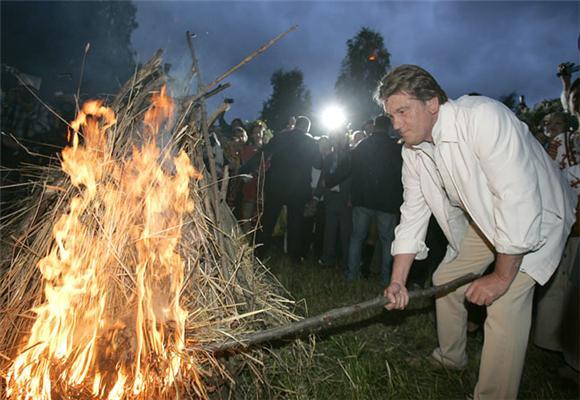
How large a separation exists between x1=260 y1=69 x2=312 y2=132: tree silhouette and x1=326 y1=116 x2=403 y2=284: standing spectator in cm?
3774

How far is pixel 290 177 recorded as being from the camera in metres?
6.25

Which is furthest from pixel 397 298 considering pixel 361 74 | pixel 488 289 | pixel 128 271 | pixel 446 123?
pixel 361 74

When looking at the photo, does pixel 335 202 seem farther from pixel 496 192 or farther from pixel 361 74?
pixel 361 74

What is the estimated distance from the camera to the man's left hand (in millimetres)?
2488

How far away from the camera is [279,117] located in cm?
4338

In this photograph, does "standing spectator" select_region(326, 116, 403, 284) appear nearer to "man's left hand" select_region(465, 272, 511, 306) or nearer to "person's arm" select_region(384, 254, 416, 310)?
"person's arm" select_region(384, 254, 416, 310)

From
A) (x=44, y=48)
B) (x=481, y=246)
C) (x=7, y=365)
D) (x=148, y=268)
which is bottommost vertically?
(x=7, y=365)

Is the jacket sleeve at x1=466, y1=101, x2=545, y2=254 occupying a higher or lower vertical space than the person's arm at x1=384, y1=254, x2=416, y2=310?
higher

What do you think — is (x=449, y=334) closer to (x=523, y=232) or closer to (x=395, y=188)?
(x=523, y=232)

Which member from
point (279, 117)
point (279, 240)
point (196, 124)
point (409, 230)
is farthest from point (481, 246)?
point (279, 117)

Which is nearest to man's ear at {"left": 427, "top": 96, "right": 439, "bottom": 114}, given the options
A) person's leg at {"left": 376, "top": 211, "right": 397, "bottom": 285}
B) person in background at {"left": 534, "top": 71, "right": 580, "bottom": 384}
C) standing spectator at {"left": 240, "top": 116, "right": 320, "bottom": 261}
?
person in background at {"left": 534, "top": 71, "right": 580, "bottom": 384}

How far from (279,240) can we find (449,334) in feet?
16.9

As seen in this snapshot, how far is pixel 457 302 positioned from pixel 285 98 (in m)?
42.9

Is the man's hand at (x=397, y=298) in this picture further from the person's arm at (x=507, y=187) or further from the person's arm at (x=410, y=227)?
the person's arm at (x=507, y=187)
